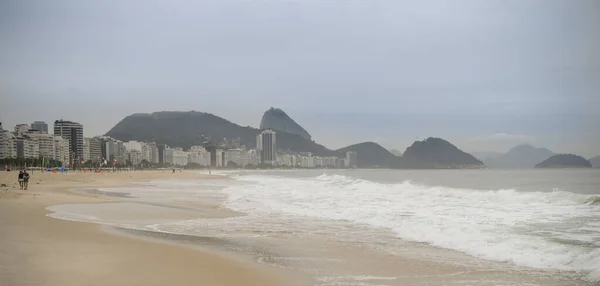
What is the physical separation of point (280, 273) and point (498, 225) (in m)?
6.13

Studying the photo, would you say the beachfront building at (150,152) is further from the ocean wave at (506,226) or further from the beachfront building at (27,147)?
the ocean wave at (506,226)

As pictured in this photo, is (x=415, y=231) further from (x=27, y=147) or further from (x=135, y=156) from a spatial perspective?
(x=135, y=156)

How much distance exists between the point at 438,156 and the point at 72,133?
118026 millimetres

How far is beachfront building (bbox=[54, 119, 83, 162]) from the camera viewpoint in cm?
14425

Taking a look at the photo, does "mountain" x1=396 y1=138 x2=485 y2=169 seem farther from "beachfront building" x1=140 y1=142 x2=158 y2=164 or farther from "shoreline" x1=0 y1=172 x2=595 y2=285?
"beachfront building" x1=140 y1=142 x2=158 y2=164

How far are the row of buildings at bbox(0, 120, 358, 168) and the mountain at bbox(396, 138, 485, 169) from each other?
169 ft

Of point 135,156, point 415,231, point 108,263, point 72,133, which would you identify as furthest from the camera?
point 135,156

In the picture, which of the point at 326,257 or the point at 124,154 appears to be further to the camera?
the point at 124,154

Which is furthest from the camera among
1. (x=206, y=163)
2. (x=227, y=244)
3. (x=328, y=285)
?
(x=206, y=163)

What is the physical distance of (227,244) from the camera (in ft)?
25.0

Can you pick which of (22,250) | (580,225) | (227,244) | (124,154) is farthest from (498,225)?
(124,154)

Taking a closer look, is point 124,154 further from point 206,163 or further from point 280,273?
point 280,273

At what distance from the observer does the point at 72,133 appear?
481ft

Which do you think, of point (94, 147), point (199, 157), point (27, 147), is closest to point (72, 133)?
point (94, 147)
